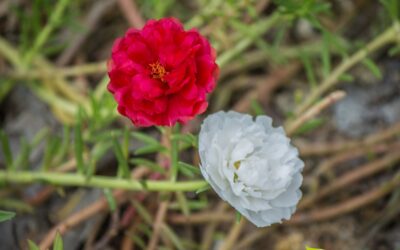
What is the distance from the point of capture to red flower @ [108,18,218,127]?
1175 mm

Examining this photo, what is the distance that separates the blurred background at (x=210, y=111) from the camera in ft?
5.90

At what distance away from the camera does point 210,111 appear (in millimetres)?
2234

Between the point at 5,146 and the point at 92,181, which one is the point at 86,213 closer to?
the point at 92,181

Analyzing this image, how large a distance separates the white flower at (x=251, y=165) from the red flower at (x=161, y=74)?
74mm

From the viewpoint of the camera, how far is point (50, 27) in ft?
6.49

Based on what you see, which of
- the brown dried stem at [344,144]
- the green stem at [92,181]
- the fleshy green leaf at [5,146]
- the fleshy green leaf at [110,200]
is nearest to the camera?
the green stem at [92,181]

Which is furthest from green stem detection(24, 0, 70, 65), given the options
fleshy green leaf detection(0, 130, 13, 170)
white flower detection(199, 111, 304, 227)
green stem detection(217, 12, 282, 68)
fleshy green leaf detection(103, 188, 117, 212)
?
white flower detection(199, 111, 304, 227)

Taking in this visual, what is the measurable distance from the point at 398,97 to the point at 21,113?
1424 millimetres

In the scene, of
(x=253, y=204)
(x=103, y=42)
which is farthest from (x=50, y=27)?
(x=253, y=204)

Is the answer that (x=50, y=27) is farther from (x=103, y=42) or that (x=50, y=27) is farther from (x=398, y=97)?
(x=398, y=97)

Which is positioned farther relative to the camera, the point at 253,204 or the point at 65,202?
the point at 65,202

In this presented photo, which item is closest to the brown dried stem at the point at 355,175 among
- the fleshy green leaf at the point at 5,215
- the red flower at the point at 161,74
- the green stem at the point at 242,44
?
the green stem at the point at 242,44

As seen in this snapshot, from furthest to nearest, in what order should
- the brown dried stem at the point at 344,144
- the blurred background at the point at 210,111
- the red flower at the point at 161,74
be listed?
the brown dried stem at the point at 344,144, the blurred background at the point at 210,111, the red flower at the point at 161,74

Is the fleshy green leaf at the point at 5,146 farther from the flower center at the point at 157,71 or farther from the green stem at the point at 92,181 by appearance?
the flower center at the point at 157,71
